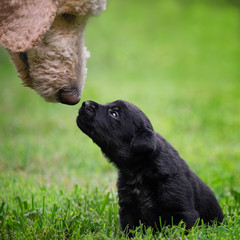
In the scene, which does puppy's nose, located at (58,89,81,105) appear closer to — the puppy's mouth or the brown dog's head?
the brown dog's head

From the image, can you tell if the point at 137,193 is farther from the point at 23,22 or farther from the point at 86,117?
the point at 23,22

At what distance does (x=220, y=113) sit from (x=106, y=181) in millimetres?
5877

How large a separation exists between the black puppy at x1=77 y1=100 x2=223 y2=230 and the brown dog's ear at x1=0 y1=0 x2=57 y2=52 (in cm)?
88

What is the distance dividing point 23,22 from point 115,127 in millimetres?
1359

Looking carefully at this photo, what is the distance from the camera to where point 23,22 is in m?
4.14

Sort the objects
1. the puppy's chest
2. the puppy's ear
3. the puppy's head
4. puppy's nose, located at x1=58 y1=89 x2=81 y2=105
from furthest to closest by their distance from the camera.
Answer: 1. puppy's nose, located at x1=58 y1=89 x2=81 y2=105
2. the puppy's head
3. the puppy's chest
4. the puppy's ear

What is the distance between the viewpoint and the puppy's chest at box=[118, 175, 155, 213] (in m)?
4.38

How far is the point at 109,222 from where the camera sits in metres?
4.59

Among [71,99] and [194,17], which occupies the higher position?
[194,17]

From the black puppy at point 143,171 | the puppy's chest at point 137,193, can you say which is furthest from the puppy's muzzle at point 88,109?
the puppy's chest at point 137,193

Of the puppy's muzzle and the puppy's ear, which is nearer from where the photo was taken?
the puppy's ear

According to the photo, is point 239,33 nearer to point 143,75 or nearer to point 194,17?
point 194,17

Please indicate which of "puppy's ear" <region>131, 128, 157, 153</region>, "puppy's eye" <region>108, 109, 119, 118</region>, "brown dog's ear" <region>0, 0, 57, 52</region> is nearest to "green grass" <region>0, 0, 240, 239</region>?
"puppy's ear" <region>131, 128, 157, 153</region>

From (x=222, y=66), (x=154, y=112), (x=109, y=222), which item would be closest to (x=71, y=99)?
(x=109, y=222)
